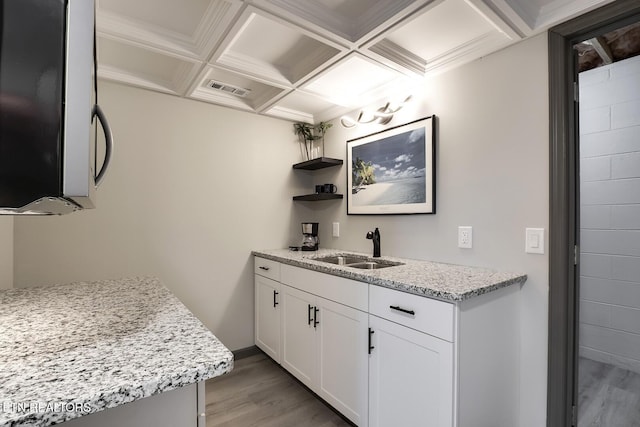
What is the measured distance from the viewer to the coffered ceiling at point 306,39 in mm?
1482

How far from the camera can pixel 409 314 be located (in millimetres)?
1442

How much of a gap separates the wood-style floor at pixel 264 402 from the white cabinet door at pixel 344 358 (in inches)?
5.6

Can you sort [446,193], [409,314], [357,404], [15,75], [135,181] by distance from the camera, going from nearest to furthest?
[15,75]
[409,314]
[357,404]
[446,193]
[135,181]

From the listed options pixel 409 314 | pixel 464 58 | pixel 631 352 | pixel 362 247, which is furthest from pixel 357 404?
pixel 631 352

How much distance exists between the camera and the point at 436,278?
1.54 meters

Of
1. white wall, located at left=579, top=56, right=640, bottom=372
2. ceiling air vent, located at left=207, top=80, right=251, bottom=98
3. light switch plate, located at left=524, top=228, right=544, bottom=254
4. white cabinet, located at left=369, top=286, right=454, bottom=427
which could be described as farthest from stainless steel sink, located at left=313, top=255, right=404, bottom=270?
white wall, located at left=579, top=56, right=640, bottom=372

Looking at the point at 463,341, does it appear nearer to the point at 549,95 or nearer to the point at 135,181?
the point at 549,95

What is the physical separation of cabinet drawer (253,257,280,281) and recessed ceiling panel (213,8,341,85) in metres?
1.36

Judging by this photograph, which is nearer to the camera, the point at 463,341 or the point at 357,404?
the point at 463,341

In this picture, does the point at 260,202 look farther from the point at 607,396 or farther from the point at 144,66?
the point at 607,396

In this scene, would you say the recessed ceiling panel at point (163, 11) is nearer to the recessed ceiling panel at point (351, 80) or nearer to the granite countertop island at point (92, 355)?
the recessed ceiling panel at point (351, 80)

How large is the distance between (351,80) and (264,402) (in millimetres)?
2266

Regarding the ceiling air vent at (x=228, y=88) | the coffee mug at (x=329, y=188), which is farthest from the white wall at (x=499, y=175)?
the ceiling air vent at (x=228, y=88)

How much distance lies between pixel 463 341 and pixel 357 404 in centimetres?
76
